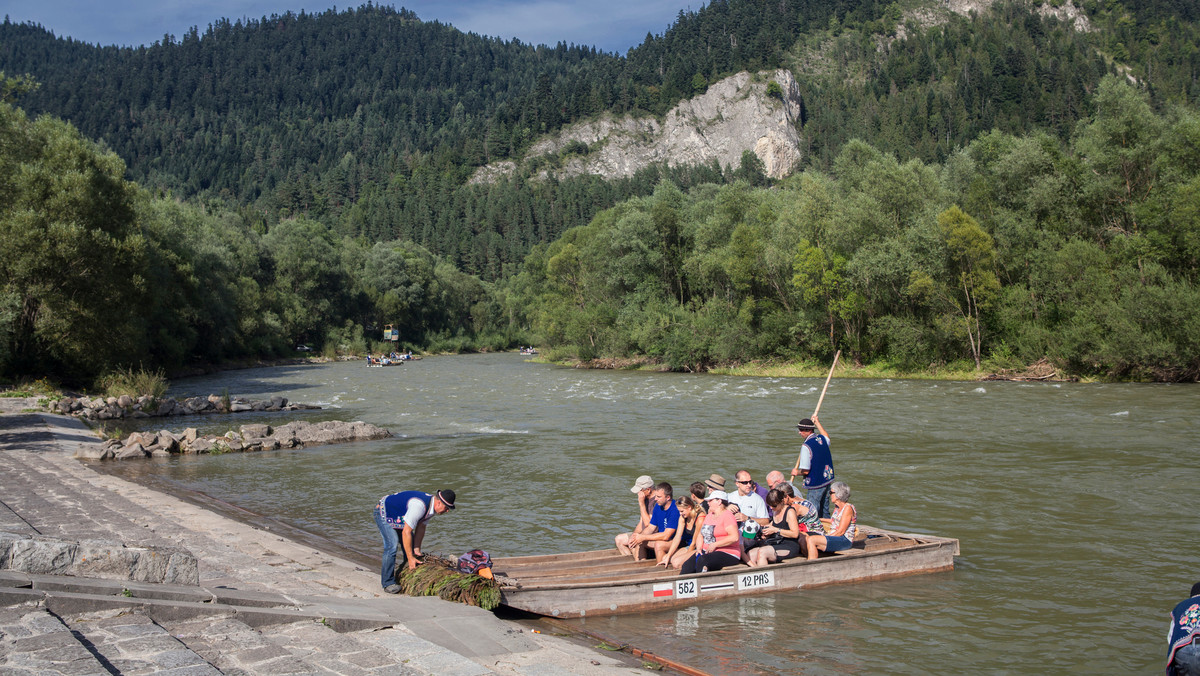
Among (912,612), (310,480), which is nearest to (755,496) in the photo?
(912,612)

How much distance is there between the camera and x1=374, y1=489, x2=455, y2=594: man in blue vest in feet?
33.5

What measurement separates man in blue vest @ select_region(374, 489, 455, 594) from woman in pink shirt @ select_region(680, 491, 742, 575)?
12.3ft

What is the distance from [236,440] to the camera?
86.6 feet

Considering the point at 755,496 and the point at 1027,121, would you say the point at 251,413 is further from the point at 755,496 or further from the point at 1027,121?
the point at 1027,121

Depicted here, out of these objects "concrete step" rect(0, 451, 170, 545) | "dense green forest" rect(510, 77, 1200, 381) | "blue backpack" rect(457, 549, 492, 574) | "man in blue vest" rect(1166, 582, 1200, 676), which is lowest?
"concrete step" rect(0, 451, 170, 545)

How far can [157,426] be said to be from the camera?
31.7 metres

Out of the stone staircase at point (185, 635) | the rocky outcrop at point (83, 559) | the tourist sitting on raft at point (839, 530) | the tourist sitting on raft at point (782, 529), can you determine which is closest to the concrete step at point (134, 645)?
the stone staircase at point (185, 635)

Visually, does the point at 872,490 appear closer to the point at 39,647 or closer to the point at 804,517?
the point at 804,517

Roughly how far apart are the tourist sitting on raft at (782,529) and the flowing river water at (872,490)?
75 cm

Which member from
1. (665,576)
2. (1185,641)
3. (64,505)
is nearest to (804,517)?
(665,576)

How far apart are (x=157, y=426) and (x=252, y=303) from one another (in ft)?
160

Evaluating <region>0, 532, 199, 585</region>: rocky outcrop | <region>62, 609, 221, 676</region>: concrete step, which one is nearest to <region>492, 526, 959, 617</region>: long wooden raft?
<region>0, 532, 199, 585</region>: rocky outcrop

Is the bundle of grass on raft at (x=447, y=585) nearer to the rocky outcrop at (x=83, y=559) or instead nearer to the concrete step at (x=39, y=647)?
the rocky outcrop at (x=83, y=559)

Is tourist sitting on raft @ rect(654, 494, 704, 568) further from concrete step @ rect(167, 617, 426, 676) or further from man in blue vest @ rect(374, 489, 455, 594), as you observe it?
concrete step @ rect(167, 617, 426, 676)
